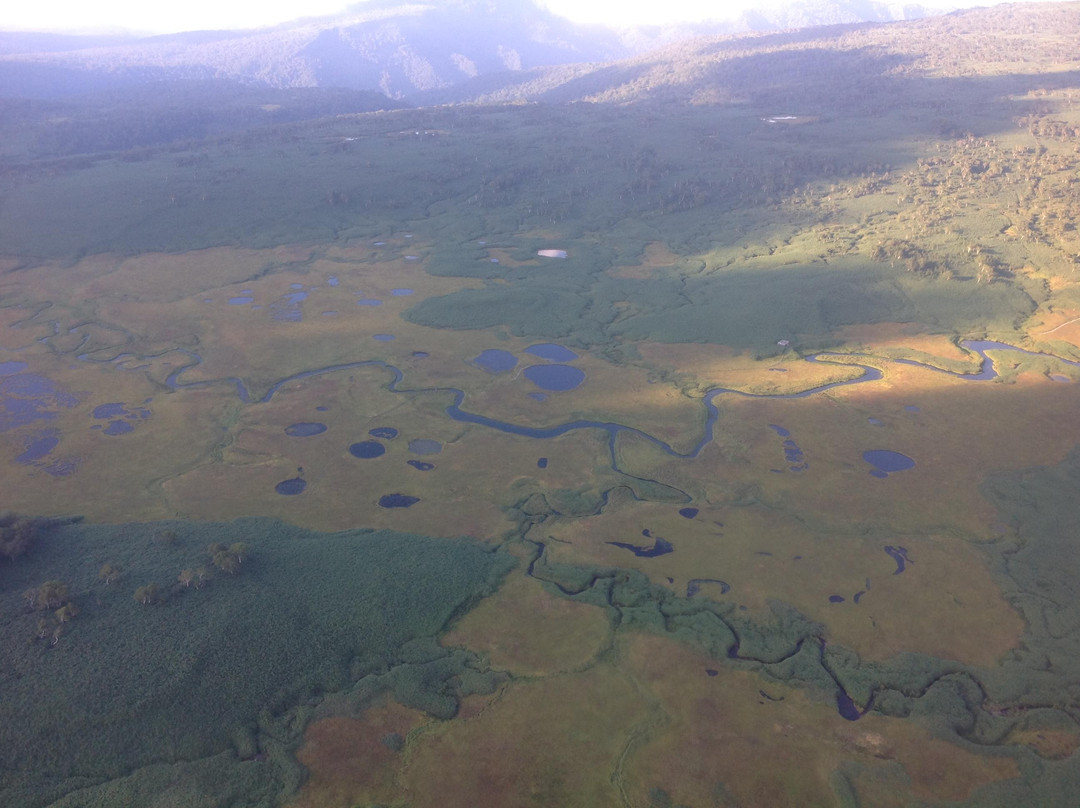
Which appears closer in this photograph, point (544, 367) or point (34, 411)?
point (34, 411)

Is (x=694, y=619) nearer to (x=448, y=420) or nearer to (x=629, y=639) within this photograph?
(x=629, y=639)

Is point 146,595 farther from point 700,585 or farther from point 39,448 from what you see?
point 700,585

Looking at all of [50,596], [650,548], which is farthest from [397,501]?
[50,596]

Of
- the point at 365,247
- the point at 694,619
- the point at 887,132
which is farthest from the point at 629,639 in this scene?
the point at 887,132

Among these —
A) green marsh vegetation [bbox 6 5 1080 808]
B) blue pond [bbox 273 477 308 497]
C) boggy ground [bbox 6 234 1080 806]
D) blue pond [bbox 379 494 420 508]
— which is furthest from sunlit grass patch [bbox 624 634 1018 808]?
blue pond [bbox 273 477 308 497]

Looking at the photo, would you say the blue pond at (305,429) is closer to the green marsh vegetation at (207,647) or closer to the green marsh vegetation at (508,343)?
the green marsh vegetation at (508,343)

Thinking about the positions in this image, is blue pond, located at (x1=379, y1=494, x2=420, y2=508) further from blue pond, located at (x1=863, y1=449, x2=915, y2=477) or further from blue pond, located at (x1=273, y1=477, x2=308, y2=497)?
blue pond, located at (x1=863, y1=449, x2=915, y2=477)
